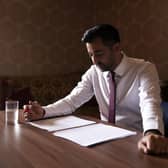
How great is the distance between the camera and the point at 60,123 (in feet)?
5.17

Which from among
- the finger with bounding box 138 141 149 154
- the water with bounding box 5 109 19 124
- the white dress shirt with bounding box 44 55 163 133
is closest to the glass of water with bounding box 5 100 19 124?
the water with bounding box 5 109 19 124

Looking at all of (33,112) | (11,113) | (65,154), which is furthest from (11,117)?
(65,154)

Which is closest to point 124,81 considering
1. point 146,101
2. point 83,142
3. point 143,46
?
point 146,101

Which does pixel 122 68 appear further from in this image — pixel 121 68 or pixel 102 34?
pixel 102 34

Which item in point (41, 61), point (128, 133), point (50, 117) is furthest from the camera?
point (41, 61)

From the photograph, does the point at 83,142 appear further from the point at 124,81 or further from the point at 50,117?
the point at 124,81

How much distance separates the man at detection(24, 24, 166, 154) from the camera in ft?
5.49

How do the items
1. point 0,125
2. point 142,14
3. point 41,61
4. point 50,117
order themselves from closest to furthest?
point 0,125 < point 50,117 < point 142,14 < point 41,61

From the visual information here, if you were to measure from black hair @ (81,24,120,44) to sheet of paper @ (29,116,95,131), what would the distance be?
46 centimetres

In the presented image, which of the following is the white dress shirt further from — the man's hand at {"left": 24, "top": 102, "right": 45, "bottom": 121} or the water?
the water

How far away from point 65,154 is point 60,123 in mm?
481

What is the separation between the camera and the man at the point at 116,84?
1.67m

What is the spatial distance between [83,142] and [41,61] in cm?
283

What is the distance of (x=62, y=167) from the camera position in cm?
97
